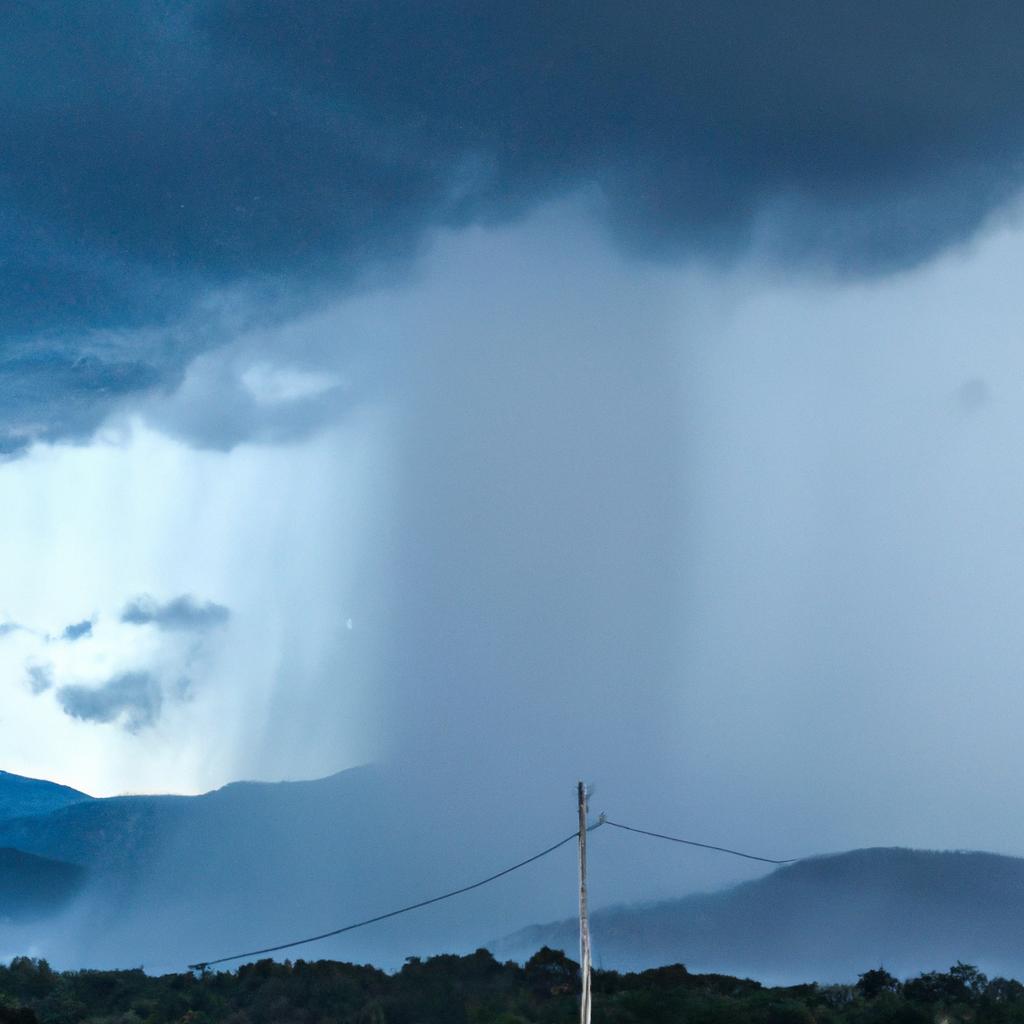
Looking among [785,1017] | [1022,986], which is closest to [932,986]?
[1022,986]

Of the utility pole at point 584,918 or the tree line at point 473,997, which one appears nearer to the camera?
the utility pole at point 584,918

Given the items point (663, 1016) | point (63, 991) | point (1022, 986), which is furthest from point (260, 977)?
point (1022, 986)

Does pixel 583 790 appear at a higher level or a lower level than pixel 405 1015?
higher

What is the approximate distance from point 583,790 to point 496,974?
168 feet

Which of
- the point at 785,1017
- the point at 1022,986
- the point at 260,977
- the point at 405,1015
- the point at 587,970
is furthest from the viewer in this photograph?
the point at 260,977

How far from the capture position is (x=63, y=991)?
86.9 metres

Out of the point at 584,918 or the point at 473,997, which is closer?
the point at 584,918

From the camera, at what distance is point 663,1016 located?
6812 centimetres

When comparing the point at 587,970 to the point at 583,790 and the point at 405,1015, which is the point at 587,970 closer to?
the point at 583,790

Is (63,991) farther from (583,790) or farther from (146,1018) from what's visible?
(583,790)

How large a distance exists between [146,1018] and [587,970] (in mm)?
46496

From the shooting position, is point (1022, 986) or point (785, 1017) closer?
point (785, 1017)

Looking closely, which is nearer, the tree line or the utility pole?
the utility pole

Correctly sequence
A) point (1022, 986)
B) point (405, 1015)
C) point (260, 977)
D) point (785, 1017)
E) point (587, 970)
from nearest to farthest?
point (587, 970) → point (785, 1017) → point (405, 1015) → point (1022, 986) → point (260, 977)
